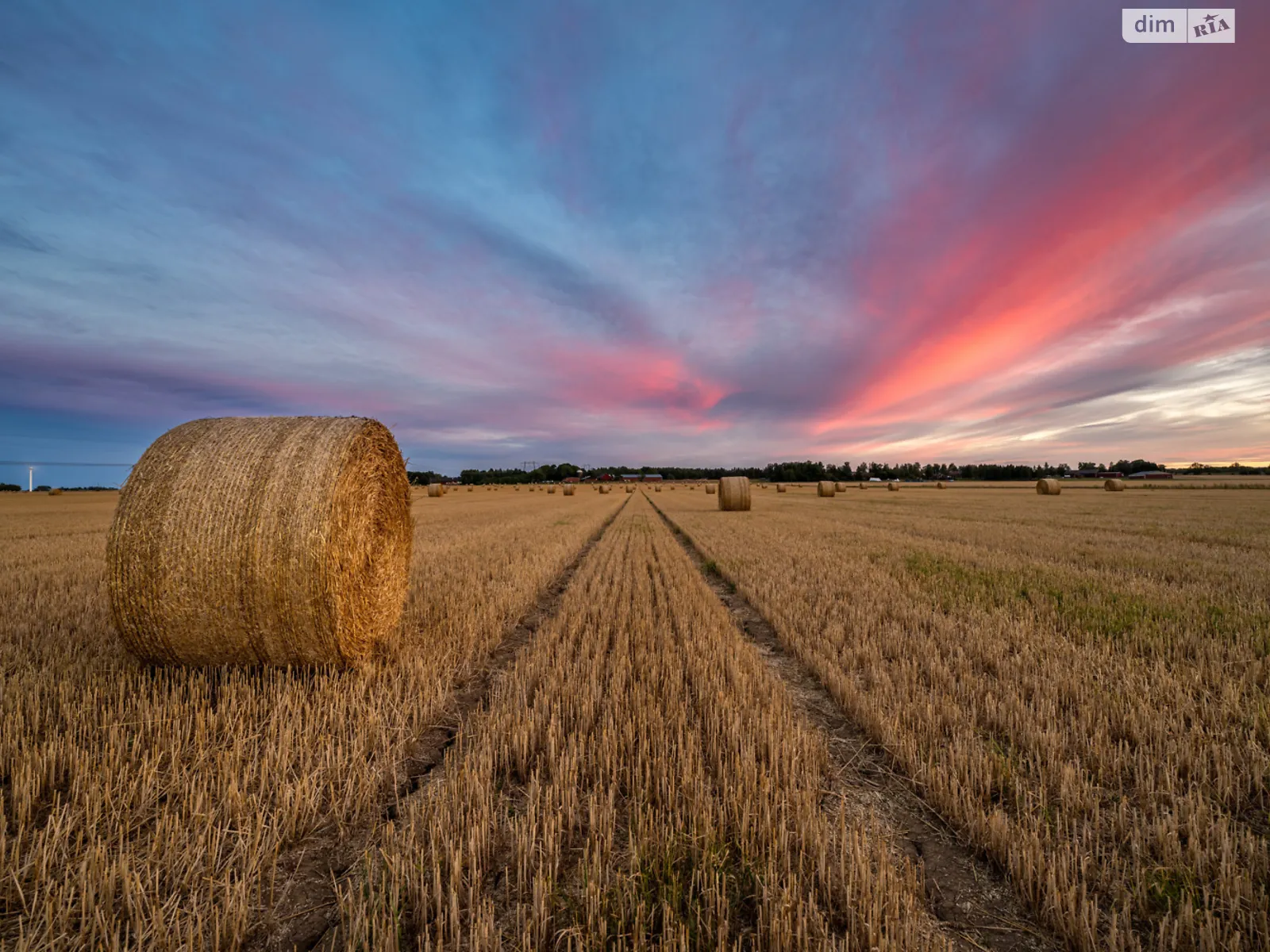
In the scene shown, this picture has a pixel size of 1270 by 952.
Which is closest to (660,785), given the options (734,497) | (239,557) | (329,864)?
(329,864)

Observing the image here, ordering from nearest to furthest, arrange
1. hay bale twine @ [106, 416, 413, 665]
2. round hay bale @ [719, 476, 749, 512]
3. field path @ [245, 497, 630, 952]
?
field path @ [245, 497, 630, 952]
hay bale twine @ [106, 416, 413, 665]
round hay bale @ [719, 476, 749, 512]

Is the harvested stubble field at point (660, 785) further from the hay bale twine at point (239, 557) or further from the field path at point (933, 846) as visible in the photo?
the hay bale twine at point (239, 557)

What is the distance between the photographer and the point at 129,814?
2.49m

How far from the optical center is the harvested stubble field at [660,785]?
1949mm

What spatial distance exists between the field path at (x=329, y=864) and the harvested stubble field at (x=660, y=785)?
0.01m

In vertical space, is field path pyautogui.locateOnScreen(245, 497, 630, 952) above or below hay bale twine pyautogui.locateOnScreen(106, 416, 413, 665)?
below

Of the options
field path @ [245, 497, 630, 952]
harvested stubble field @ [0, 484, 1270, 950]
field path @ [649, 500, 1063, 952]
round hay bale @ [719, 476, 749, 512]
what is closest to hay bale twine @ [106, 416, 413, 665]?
harvested stubble field @ [0, 484, 1270, 950]

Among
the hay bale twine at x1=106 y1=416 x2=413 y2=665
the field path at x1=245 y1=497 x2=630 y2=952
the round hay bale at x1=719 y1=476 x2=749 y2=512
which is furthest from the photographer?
the round hay bale at x1=719 y1=476 x2=749 y2=512

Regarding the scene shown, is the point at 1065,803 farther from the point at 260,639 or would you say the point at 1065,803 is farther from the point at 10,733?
the point at 10,733

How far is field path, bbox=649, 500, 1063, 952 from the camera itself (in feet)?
6.46

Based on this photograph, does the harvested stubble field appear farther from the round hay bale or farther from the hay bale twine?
the round hay bale

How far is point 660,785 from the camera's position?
273 cm

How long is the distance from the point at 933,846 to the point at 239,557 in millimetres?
5209

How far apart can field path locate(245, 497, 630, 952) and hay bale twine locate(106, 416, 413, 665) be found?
5.12 feet
